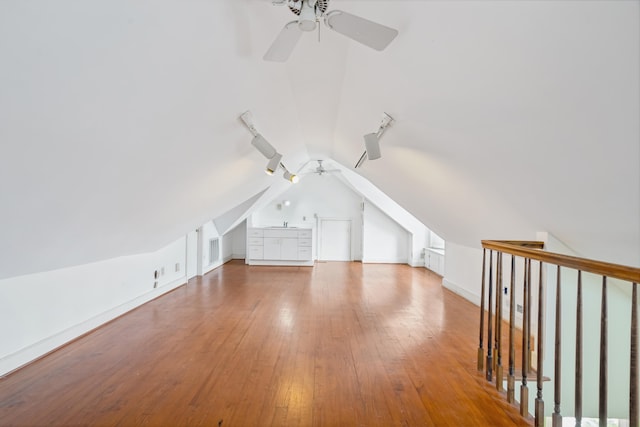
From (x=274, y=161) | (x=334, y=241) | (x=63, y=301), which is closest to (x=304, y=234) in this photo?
(x=334, y=241)

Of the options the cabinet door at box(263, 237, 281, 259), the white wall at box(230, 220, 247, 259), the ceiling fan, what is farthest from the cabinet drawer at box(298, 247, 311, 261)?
the ceiling fan

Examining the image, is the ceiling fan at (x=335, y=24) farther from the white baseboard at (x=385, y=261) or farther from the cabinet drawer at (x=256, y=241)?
the white baseboard at (x=385, y=261)

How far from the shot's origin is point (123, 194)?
243 cm

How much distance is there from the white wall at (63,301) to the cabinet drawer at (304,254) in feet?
11.7

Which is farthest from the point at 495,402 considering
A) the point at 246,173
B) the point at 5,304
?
the point at 5,304

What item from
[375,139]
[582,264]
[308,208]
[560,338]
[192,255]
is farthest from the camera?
[308,208]

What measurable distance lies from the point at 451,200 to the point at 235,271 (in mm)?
4814

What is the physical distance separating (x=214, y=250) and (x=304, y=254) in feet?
6.66

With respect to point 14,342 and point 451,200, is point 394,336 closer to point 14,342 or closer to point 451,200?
point 451,200

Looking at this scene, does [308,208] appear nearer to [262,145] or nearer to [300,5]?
[262,145]

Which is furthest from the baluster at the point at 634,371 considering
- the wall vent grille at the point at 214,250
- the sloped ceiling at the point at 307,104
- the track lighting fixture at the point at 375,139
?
the wall vent grille at the point at 214,250

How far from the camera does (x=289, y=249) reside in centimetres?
751

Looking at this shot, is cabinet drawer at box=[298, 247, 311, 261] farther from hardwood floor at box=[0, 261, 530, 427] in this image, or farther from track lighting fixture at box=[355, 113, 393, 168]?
track lighting fixture at box=[355, 113, 393, 168]

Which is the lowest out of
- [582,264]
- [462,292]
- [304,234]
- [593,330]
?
[462,292]
